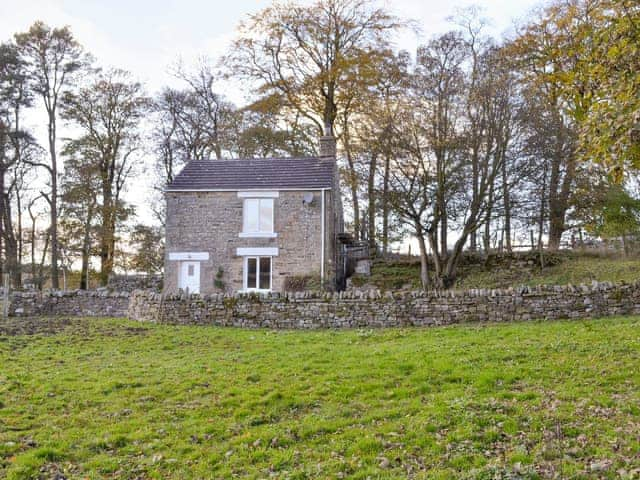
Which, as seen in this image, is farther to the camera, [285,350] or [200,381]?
[285,350]

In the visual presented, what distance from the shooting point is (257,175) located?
986 inches

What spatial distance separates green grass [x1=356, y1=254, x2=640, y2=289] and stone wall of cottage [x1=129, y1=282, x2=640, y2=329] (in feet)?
14.7

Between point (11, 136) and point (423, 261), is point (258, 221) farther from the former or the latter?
point (11, 136)

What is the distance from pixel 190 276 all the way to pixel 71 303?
221 inches

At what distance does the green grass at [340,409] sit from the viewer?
6.22 metres

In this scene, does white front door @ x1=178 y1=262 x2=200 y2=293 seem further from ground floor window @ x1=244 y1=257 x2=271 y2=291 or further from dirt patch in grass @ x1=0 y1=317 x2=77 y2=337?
dirt patch in grass @ x1=0 y1=317 x2=77 y2=337

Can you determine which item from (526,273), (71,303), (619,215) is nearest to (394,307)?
(526,273)

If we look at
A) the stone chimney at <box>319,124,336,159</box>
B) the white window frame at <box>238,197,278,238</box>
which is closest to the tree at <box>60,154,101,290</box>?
the white window frame at <box>238,197,278,238</box>

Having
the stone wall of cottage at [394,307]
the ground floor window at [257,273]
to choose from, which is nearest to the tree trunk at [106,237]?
the ground floor window at [257,273]

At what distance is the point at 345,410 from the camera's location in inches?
312

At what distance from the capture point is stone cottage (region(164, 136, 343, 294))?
2370 cm

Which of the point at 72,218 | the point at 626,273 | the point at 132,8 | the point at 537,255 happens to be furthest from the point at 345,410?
the point at 72,218

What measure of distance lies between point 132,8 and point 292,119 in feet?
57.5

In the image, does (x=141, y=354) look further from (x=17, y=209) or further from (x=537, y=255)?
(x=17, y=209)
